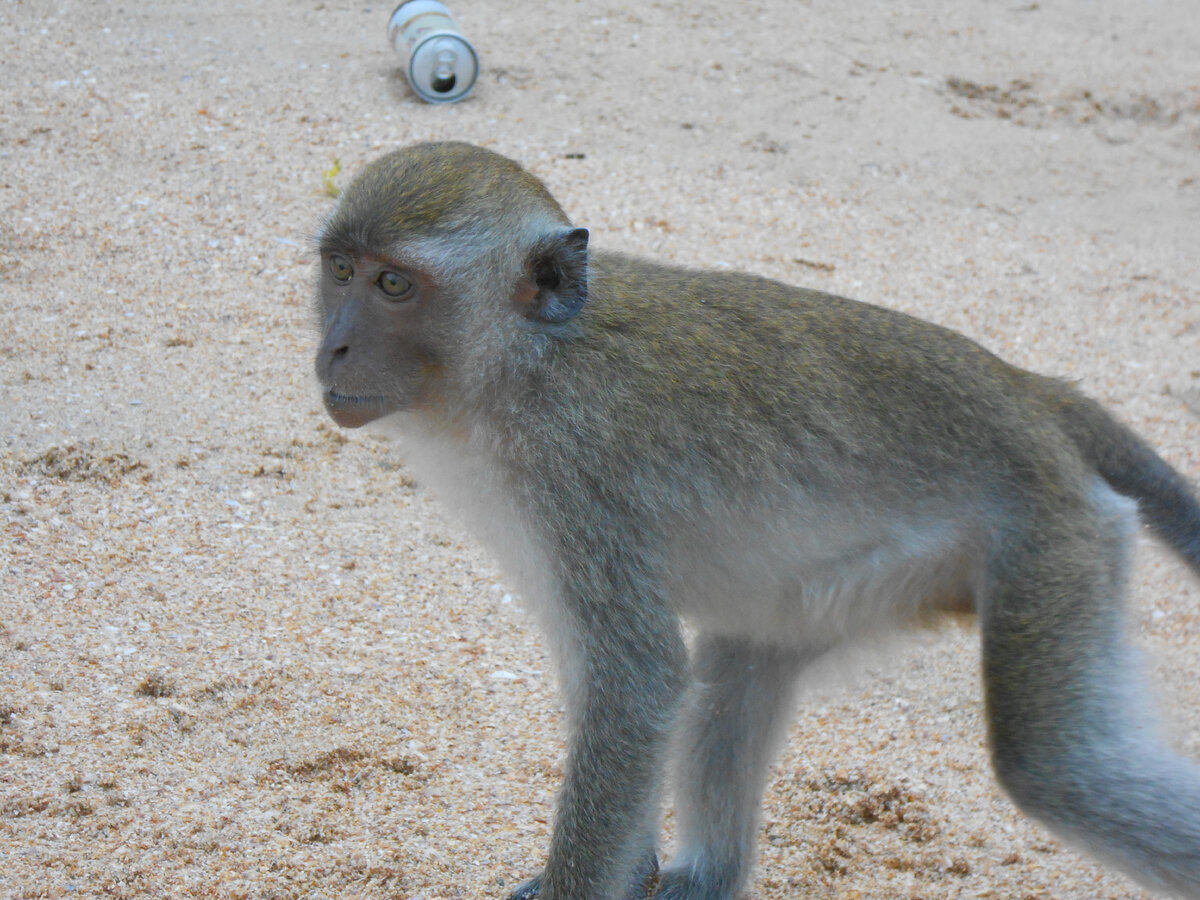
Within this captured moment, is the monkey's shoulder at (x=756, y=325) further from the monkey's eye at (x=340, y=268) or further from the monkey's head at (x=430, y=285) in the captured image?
the monkey's eye at (x=340, y=268)

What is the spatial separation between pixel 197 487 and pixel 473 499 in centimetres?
221

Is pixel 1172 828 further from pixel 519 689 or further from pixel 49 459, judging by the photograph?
pixel 49 459

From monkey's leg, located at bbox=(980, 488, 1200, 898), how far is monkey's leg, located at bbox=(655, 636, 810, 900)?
2.30ft

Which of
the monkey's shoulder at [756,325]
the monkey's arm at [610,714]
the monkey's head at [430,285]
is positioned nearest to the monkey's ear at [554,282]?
the monkey's head at [430,285]

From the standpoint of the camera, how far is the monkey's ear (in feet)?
9.80

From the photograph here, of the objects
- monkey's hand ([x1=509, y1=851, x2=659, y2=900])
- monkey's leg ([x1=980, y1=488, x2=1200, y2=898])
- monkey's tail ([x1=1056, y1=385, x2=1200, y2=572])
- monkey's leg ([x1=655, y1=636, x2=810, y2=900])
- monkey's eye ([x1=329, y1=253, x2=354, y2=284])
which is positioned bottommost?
monkey's hand ([x1=509, y1=851, x2=659, y2=900])

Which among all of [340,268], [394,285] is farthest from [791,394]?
[340,268]

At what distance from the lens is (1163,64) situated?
1086 cm

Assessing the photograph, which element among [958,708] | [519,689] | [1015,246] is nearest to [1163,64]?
[1015,246]

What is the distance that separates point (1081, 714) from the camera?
2947 mm

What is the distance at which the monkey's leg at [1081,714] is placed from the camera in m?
2.86

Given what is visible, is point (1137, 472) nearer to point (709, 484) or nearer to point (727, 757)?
point (709, 484)

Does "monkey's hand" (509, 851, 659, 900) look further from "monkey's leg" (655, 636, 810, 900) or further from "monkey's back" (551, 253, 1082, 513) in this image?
"monkey's back" (551, 253, 1082, 513)

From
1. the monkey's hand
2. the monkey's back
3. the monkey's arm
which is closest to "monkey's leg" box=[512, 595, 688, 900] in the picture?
the monkey's arm
